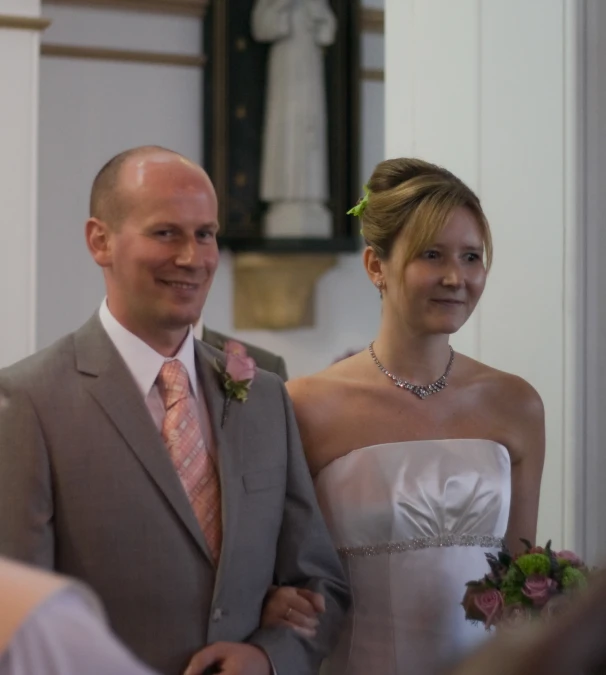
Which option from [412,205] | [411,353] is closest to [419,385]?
[411,353]

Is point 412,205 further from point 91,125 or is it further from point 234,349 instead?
point 91,125

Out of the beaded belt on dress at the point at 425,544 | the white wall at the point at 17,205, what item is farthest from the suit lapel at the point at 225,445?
the white wall at the point at 17,205

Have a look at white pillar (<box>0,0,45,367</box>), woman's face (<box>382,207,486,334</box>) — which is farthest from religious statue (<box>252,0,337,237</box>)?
woman's face (<box>382,207,486,334</box>)

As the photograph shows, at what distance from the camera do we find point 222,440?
7.89ft

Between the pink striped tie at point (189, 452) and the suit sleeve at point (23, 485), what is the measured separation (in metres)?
0.25

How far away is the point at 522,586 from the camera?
266cm

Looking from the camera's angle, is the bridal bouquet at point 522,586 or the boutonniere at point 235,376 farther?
the bridal bouquet at point 522,586

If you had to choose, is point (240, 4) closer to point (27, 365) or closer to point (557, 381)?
point (557, 381)

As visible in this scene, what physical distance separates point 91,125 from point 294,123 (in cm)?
115

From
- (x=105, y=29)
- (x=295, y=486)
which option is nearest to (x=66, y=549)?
(x=295, y=486)

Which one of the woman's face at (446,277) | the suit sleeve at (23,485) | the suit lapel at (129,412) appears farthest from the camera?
the woman's face at (446,277)

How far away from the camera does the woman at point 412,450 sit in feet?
9.85

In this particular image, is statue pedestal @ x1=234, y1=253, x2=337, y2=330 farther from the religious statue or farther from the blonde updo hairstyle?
the blonde updo hairstyle

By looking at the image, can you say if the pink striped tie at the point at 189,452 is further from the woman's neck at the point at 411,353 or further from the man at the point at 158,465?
the woman's neck at the point at 411,353
